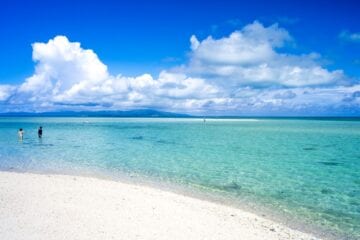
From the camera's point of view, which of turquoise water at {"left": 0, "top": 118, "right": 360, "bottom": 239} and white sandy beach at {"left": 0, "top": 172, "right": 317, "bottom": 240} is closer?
white sandy beach at {"left": 0, "top": 172, "right": 317, "bottom": 240}

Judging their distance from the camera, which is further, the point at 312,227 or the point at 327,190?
the point at 327,190

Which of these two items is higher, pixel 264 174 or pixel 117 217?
pixel 117 217

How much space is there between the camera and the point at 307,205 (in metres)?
15.8

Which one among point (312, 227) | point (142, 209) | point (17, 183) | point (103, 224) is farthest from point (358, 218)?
point (17, 183)

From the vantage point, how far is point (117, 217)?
11.6 m

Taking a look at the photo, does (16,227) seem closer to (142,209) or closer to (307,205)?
(142,209)

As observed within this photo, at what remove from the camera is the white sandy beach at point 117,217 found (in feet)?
32.9

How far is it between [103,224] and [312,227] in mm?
8240

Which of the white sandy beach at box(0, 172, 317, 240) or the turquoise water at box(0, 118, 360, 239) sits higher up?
the white sandy beach at box(0, 172, 317, 240)

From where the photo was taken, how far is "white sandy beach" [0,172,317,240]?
10.0 meters

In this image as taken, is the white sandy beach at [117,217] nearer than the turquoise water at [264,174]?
Yes

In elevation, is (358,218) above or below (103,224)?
below

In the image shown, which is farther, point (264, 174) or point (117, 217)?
point (264, 174)

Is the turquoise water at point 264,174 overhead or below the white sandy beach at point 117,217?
below
